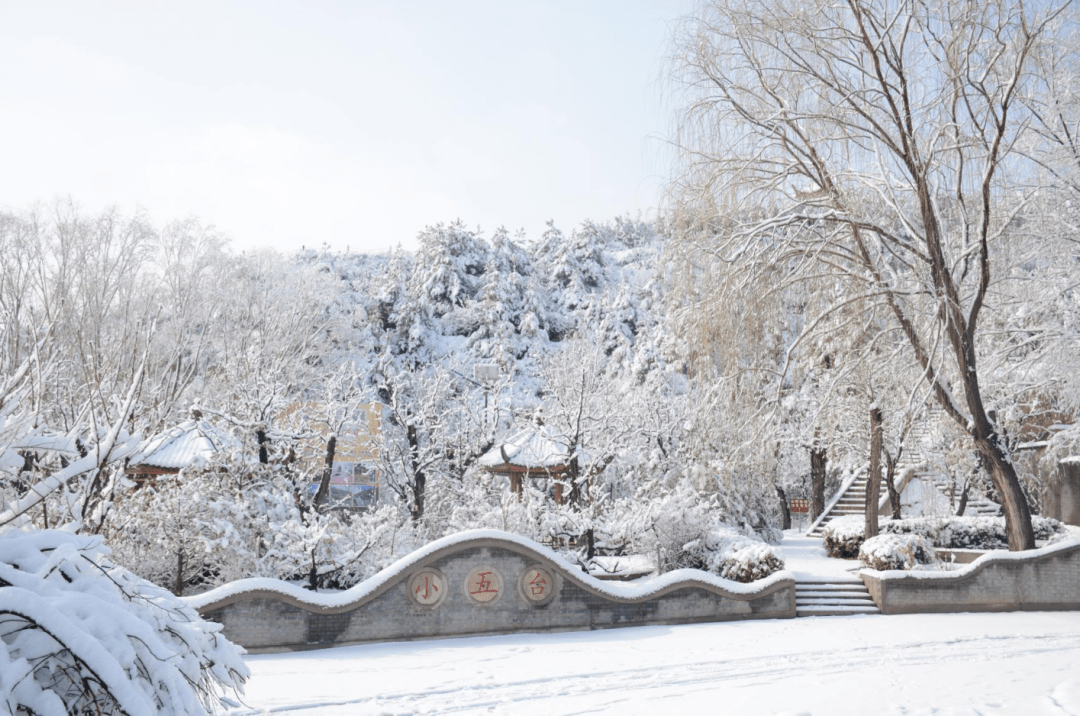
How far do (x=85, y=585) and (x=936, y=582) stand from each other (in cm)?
1441

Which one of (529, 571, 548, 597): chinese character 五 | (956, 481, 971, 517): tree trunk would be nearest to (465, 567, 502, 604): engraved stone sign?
(529, 571, 548, 597): chinese character 五

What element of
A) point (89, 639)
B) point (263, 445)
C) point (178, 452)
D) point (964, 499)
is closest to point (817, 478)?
point (964, 499)

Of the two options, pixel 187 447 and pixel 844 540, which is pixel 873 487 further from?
pixel 187 447

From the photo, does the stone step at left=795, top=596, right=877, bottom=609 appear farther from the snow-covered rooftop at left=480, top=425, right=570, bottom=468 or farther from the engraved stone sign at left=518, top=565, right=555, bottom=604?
the snow-covered rooftop at left=480, top=425, right=570, bottom=468

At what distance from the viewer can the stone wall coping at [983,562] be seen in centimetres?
1338

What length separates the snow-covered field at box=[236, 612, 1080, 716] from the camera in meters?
7.13

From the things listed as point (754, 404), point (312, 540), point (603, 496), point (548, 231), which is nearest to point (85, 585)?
point (754, 404)

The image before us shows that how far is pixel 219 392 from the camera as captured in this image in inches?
879

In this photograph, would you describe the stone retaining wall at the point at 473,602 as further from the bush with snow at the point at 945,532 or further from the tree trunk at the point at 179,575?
the bush with snow at the point at 945,532

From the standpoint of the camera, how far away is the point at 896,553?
49.1 ft

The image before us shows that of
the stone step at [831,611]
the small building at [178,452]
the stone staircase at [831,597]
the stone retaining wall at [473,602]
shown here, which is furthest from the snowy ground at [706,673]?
the small building at [178,452]

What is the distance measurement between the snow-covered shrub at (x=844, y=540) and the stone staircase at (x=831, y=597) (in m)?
4.82

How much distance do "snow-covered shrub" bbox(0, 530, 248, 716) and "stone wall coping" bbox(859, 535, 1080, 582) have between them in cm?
1325

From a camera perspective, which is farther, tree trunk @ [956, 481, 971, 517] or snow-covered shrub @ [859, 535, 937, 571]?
tree trunk @ [956, 481, 971, 517]
